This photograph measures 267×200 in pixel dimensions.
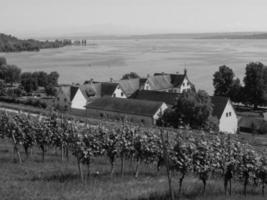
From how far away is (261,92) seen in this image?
60500 millimetres

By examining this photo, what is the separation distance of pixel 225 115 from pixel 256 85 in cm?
2055

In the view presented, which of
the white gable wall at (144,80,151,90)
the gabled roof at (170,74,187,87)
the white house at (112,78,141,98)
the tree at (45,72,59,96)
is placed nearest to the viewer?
the white house at (112,78,141,98)

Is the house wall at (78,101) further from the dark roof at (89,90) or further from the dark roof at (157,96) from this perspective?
the dark roof at (157,96)

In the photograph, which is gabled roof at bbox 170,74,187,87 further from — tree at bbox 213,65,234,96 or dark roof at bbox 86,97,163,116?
Answer: dark roof at bbox 86,97,163,116

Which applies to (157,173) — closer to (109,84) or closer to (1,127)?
(1,127)

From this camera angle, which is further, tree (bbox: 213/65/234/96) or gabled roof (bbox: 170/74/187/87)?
tree (bbox: 213/65/234/96)

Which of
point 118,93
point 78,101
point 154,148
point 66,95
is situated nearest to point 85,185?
point 154,148

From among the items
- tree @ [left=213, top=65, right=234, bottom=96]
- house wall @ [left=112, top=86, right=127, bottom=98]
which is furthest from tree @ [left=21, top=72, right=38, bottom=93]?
tree @ [left=213, top=65, right=234, bottom=96]

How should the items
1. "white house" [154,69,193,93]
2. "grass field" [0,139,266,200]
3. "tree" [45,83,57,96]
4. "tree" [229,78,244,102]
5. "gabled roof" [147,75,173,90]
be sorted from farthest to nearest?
1. "tree" [45,83,57,96]
2. "tree" [229,78,244,102]
3. "white house" [154,69,193,93]
4. "gabled roof" [147,75,173,90]
5. "grass field" [0,139,266,200]

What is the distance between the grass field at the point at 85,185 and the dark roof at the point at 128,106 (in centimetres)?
2310

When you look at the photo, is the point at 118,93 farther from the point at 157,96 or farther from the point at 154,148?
the point at 154,148

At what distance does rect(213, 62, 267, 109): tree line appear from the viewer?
6081cm

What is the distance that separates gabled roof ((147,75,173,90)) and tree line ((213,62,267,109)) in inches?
332

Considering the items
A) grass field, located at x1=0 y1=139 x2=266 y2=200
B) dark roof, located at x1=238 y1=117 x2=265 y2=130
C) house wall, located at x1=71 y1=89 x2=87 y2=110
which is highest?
grass field, located at x1=0 y1=139 x2=266 y2=200
